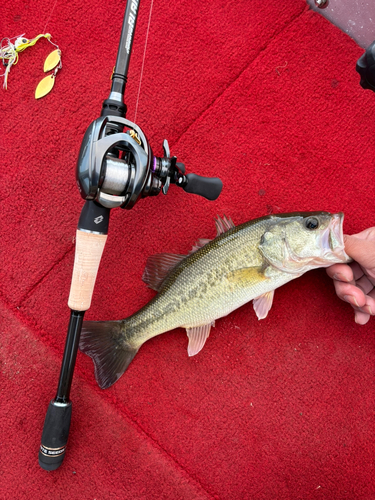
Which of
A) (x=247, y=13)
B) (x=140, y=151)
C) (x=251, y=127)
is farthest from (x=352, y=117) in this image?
(x=140, y=151)

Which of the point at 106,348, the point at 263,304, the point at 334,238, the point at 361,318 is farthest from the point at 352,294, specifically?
the point at 106,348

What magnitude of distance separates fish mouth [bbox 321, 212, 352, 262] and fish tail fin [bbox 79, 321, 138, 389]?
92 cm

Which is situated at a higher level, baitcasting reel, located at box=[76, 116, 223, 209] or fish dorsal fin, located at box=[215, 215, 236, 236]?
baitcasting reel, located at box=[76, 116, 223, 209]

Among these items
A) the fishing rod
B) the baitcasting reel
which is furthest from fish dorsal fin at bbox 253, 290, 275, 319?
the baitcasting reel

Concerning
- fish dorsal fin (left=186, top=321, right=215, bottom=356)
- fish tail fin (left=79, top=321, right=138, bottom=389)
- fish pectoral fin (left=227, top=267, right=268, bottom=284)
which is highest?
fish pectoral fin (left=227, top=267, right=268, bottom=284)

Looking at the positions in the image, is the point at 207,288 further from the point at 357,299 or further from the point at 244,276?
the point at 357,299

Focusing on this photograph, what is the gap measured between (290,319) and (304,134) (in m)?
0.89

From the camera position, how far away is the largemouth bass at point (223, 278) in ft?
5.09

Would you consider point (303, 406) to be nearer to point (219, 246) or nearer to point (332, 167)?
point (219, 246)

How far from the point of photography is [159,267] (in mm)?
1687

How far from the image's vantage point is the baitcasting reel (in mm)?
1144

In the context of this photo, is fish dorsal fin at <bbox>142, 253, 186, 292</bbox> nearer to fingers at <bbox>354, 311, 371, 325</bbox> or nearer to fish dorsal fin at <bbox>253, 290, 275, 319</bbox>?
fish dorsal fin at <bbox>253, 290, 275, 319</bbox>

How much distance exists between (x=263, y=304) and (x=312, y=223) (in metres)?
0.41

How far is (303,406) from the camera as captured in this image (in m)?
1.73
